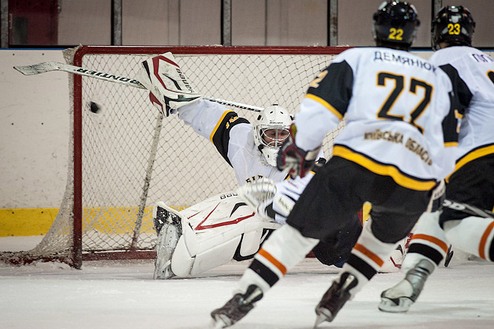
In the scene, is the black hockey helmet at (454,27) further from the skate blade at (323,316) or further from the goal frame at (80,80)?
the goal frame at (80,80)

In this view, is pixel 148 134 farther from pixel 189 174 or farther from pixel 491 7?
pixel 491 7

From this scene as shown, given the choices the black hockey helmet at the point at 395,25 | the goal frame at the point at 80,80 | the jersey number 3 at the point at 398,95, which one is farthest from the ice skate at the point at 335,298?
the goal frame at the point at 80,80

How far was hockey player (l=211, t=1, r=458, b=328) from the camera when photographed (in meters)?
3.08

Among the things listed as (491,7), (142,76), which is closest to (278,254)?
(142,76)

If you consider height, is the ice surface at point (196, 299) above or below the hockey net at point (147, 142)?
below

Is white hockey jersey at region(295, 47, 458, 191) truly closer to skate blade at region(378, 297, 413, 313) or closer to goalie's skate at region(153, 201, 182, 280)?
skate blade at region(378, 297, 413, 313)

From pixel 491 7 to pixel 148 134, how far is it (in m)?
2.81

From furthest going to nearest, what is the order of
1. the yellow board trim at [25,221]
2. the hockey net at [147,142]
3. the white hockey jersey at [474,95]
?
the yellow board trim at [25,221] < the hockey net at [147,142] < the white hockey jersey at [474,95]

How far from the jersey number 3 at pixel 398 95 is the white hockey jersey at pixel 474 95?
1.60ft

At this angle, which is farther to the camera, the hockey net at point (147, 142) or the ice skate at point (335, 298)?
the hockey net at point (147, 142)

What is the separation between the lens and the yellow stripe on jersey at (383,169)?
3.08 meters

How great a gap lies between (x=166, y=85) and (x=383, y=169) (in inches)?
77.4

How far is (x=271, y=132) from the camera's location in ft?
15.6

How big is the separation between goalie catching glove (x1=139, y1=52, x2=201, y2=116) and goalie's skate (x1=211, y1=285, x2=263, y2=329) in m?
1.90
